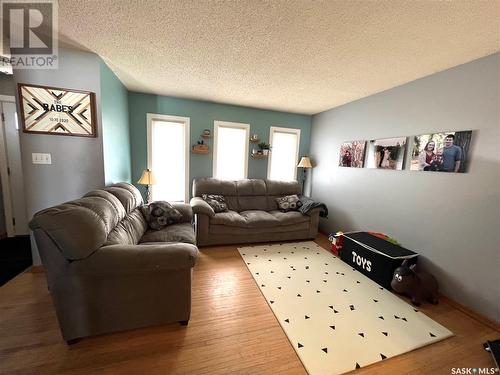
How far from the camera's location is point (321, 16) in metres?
1.46

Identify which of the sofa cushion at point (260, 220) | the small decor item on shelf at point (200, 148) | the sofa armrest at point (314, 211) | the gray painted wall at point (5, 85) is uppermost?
the gray painted wall at point (5, 85)

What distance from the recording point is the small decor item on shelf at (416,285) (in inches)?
78.1

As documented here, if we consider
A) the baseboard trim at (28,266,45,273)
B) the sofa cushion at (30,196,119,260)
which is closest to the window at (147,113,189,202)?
the baseboard trim at (28,266,45,273)

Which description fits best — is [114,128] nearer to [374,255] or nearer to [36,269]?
[36,269]

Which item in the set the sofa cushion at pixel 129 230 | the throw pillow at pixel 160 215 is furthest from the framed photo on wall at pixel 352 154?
the sofa cushion at pixel 129 230

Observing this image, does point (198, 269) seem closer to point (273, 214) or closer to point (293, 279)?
point (293, 279)

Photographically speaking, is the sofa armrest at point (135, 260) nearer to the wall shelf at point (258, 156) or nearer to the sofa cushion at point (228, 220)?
the sofa cushion at point (228, 220)

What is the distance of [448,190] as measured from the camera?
2.09m

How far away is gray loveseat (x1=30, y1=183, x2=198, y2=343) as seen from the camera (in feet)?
4.19

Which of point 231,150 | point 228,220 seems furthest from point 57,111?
point 231,150

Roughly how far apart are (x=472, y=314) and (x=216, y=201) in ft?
10.6

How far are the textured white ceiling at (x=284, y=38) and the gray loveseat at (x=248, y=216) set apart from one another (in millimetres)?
1790

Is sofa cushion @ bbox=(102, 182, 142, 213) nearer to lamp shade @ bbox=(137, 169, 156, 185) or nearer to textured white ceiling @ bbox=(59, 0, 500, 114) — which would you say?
lamp shade @ bbox=(137, 169, 156, 185)

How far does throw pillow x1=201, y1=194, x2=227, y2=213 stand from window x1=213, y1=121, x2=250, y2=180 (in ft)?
2.06
